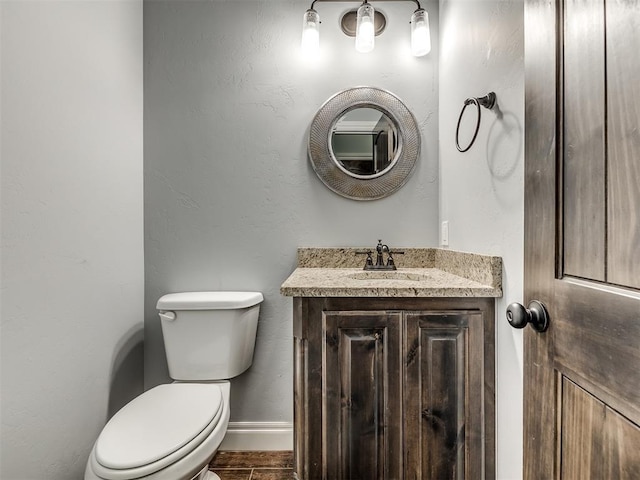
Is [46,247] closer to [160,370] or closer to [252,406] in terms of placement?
[160,370]

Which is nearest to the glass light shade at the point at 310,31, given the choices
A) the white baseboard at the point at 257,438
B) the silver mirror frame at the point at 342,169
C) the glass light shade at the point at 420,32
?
the silver mirror frame at the point at 342,169

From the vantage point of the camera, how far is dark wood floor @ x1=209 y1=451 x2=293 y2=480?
1504 mm

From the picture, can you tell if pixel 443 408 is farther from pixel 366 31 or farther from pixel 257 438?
pixel 366 31

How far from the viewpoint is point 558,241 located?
0.65 metres

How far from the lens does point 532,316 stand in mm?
701

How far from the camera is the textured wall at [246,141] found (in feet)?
5.57

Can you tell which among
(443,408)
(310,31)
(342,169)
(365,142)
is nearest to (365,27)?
(310,31)

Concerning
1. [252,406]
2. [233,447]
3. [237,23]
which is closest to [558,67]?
[237,23]

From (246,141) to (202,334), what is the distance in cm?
95

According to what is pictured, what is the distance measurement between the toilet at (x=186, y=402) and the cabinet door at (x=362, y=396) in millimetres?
409

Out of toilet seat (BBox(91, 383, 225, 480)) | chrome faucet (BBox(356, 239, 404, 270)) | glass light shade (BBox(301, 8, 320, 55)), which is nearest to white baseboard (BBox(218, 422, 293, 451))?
toilet seat (BBox(91, 383, 225, 480))

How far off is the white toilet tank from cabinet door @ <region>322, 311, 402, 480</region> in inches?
21.2

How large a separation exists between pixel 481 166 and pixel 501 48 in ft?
1.24

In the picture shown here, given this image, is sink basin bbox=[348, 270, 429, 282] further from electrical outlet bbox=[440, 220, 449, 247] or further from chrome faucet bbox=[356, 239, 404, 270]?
electrical outlet bbox=[440, 220, 449, 247]
